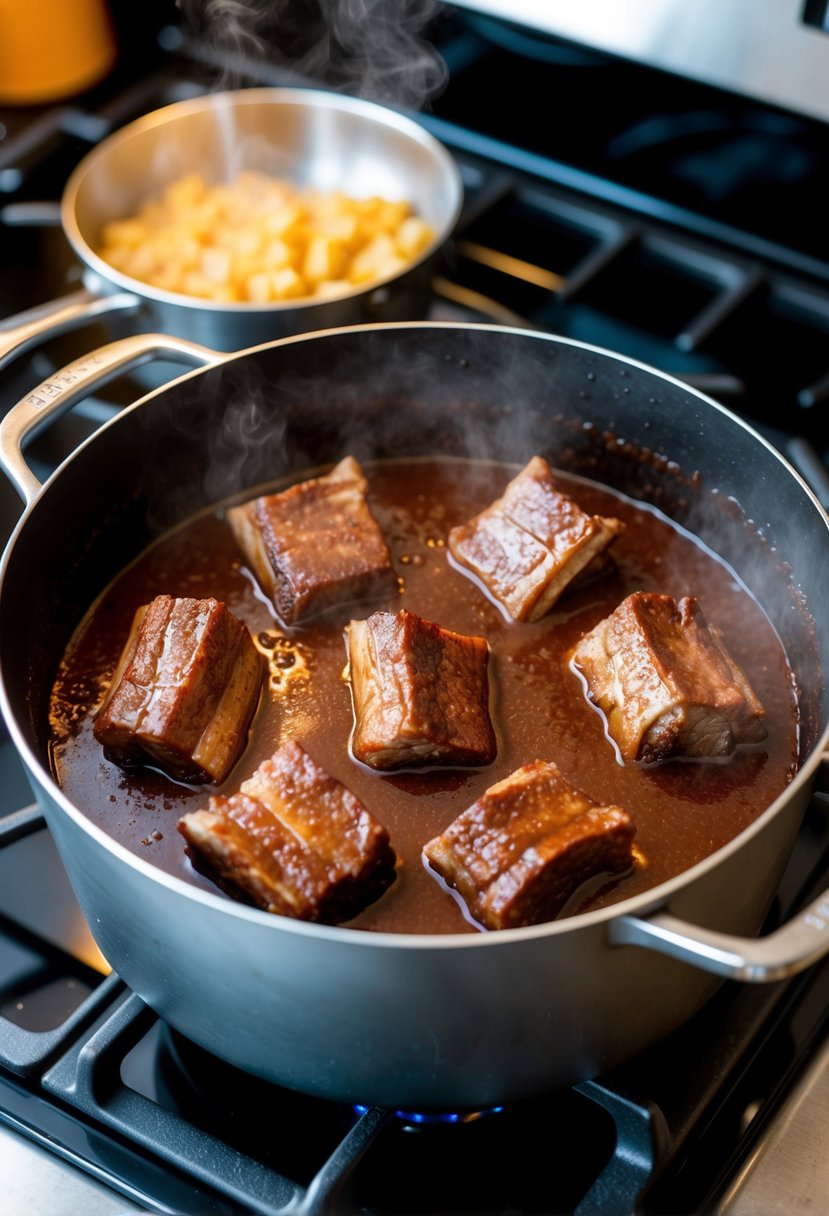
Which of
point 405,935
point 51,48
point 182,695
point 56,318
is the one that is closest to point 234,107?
point 51,48

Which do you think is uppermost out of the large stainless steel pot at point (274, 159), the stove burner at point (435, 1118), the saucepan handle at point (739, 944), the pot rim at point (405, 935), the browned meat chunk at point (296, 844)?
the large stainless steel pot at point (274, 159)

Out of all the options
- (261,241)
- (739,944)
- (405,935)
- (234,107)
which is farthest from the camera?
(234,107)

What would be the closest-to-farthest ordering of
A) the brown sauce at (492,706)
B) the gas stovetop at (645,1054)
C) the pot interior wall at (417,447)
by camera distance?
the gas stovetop at (645,1054), the brown sauce at (492,706), the pot interior wall at (417,447)

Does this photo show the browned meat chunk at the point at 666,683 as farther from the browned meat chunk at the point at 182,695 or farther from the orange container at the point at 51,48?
the orange container at the point at 51,48

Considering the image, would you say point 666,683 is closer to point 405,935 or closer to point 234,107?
point 405,935

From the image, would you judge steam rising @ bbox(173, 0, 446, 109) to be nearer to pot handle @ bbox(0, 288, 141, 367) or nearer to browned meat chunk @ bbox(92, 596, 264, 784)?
pot handle @ bbox(0, 288, 141, 367)

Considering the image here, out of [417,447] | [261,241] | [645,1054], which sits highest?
[261,241]

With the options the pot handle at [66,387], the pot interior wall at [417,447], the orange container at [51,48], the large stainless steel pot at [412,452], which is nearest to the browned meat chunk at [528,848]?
the large stainless steel pot at [412,452]

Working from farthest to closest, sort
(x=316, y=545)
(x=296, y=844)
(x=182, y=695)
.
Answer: (x=316, y=545) → (x=182, y=695) → (x=296, y=844)

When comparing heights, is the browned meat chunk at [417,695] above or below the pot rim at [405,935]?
below
